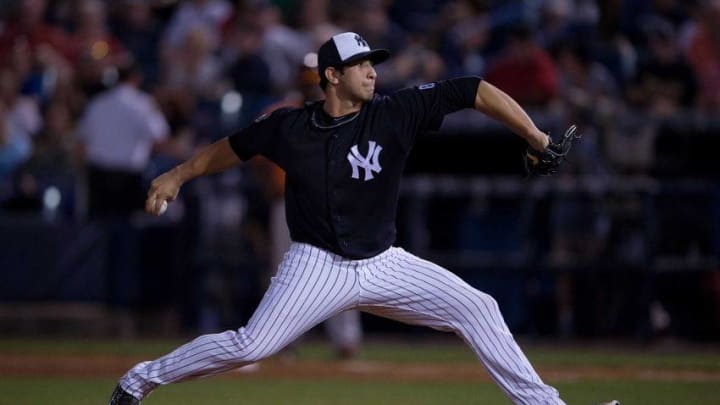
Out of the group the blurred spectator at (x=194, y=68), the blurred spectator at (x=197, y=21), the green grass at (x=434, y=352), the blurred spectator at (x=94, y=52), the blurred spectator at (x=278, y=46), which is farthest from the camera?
the blurred spectator at (x=197, y=21)

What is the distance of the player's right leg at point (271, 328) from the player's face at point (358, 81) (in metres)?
0.84

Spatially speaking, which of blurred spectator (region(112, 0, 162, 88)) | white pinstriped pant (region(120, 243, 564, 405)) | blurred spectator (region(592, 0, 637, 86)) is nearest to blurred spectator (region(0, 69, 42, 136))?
blurred spectator (region(112, 0, 162, 88))

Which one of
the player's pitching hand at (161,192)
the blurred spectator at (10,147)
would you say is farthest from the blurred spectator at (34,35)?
the player's pitching hand at (161,192)

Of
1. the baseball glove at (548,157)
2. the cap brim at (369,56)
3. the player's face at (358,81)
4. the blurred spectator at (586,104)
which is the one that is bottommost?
the baseball glove at (548,157)

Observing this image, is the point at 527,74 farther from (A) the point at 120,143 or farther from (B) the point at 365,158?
(B) the point at 365,158

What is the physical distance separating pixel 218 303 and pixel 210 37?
3.92 metres

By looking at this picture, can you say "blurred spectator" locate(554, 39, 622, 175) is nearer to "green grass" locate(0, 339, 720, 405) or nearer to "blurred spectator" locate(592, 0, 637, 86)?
"blurred spectator" locate(592, 0, 637, 86)

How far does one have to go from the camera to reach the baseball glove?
6441mm

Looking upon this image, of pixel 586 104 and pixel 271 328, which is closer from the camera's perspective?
pixel 271 328

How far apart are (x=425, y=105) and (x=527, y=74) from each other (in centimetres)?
740

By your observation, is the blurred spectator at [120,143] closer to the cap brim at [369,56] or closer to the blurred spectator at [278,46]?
the blurred spectator at [278,46]

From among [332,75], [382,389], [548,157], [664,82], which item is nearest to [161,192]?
[332,75]

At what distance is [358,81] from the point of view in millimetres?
6844

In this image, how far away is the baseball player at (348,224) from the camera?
6496 mm
